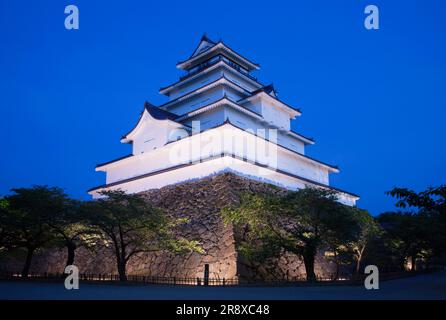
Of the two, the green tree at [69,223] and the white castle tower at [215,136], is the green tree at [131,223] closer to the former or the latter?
the green tree at [69,223]

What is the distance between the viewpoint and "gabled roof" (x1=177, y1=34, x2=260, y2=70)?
30.8 m

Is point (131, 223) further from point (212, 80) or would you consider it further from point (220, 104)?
point (212, 80)

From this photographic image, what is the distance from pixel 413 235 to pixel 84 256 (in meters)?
20.1

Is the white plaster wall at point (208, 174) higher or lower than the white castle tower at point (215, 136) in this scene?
lower

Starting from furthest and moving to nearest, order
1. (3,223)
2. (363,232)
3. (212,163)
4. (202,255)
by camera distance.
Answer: (212,163) < (363,232) < (202,255) < (3,223)

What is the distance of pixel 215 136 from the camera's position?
23.3 meters

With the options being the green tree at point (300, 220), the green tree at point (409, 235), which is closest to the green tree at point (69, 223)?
the green tree at point (300, 220)

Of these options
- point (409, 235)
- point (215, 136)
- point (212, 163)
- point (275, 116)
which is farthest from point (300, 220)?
point (275, 116)

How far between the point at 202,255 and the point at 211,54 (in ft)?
58.9

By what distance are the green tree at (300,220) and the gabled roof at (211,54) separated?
1575cm

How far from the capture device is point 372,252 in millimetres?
24047

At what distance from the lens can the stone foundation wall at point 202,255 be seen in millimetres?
19031

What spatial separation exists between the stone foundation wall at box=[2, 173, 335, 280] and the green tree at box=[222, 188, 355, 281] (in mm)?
1145
